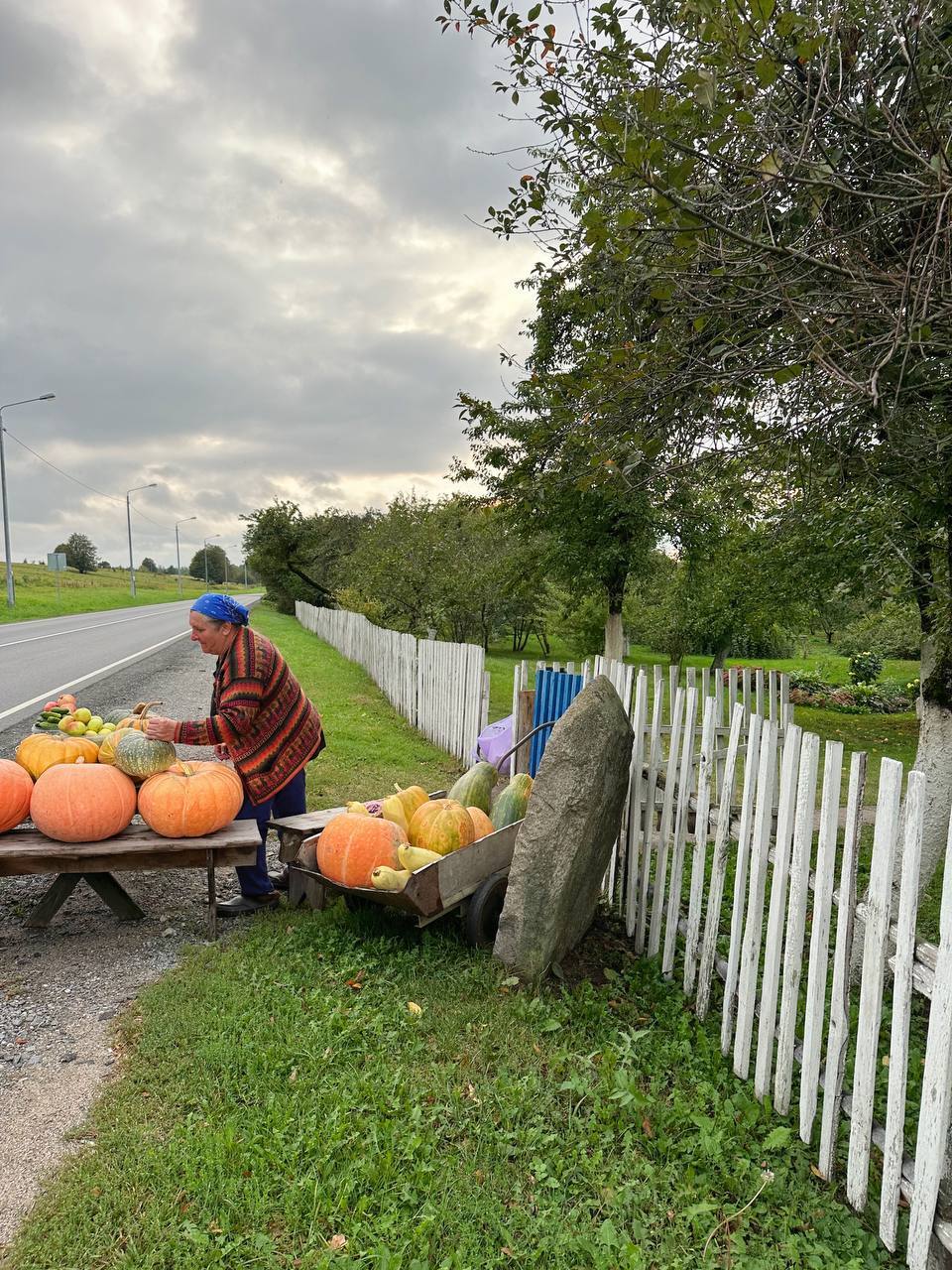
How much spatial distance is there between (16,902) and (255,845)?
190cm

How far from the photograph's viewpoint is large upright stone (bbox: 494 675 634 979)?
3.65 meters

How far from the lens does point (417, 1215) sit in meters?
2.36

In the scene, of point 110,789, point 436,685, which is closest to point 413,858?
point 110,789

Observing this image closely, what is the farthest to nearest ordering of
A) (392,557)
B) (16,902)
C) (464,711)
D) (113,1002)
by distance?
(392,557)
(464,711)
(16,902)
(113,1002)

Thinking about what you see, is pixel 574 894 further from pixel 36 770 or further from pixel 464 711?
pixel 464 711

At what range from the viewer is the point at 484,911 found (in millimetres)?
4043

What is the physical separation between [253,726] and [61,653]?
16462mm

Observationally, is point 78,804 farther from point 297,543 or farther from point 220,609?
point 297,543

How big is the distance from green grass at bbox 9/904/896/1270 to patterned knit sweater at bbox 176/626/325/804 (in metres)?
1.34

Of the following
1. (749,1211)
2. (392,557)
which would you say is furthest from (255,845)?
(392,557)

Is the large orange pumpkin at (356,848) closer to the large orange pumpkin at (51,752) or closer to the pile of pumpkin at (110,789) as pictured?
the pile of pumpkin at (110,789)

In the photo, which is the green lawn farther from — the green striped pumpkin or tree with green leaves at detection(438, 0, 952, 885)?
tree with green leaves at detection(438, 0, 952, 885)

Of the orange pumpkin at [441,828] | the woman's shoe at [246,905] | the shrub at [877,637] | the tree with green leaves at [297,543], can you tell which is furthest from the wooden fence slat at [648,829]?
the tree with green leaves at [297,543]

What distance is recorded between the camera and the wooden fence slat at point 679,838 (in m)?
3.82
